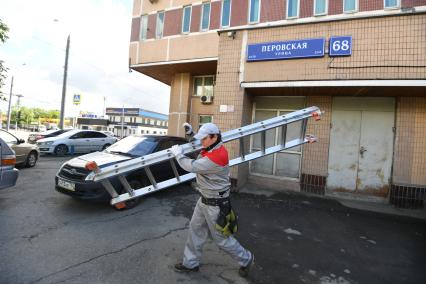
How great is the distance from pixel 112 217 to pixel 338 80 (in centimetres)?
582

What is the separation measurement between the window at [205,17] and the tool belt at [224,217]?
425 inches

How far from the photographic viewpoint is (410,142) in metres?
6.59

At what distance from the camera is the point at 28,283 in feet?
9.12

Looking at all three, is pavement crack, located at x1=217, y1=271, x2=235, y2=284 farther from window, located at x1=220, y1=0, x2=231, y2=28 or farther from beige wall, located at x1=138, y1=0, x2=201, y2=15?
beige wall, located at x1=138, y1=0, x2=201, y2=15

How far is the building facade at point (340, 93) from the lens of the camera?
6074 mm

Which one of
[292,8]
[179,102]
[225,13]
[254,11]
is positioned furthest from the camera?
[179,102]

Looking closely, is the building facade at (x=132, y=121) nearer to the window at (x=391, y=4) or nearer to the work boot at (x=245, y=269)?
the window at (x=391, y=4)

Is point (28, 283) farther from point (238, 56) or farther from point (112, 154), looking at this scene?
point (238, 56)

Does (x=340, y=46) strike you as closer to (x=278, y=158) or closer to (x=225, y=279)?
(x=278, y=158)

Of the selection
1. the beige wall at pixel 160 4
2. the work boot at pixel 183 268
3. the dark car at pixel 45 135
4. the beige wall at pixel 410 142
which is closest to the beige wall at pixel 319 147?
the beige wall at pixel 410 142

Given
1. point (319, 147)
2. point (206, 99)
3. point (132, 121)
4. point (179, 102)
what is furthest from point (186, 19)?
point (132, 121)

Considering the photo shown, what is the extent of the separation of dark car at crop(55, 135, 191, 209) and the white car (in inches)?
309

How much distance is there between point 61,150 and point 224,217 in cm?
1233

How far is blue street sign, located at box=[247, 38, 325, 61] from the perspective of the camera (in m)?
6.54
